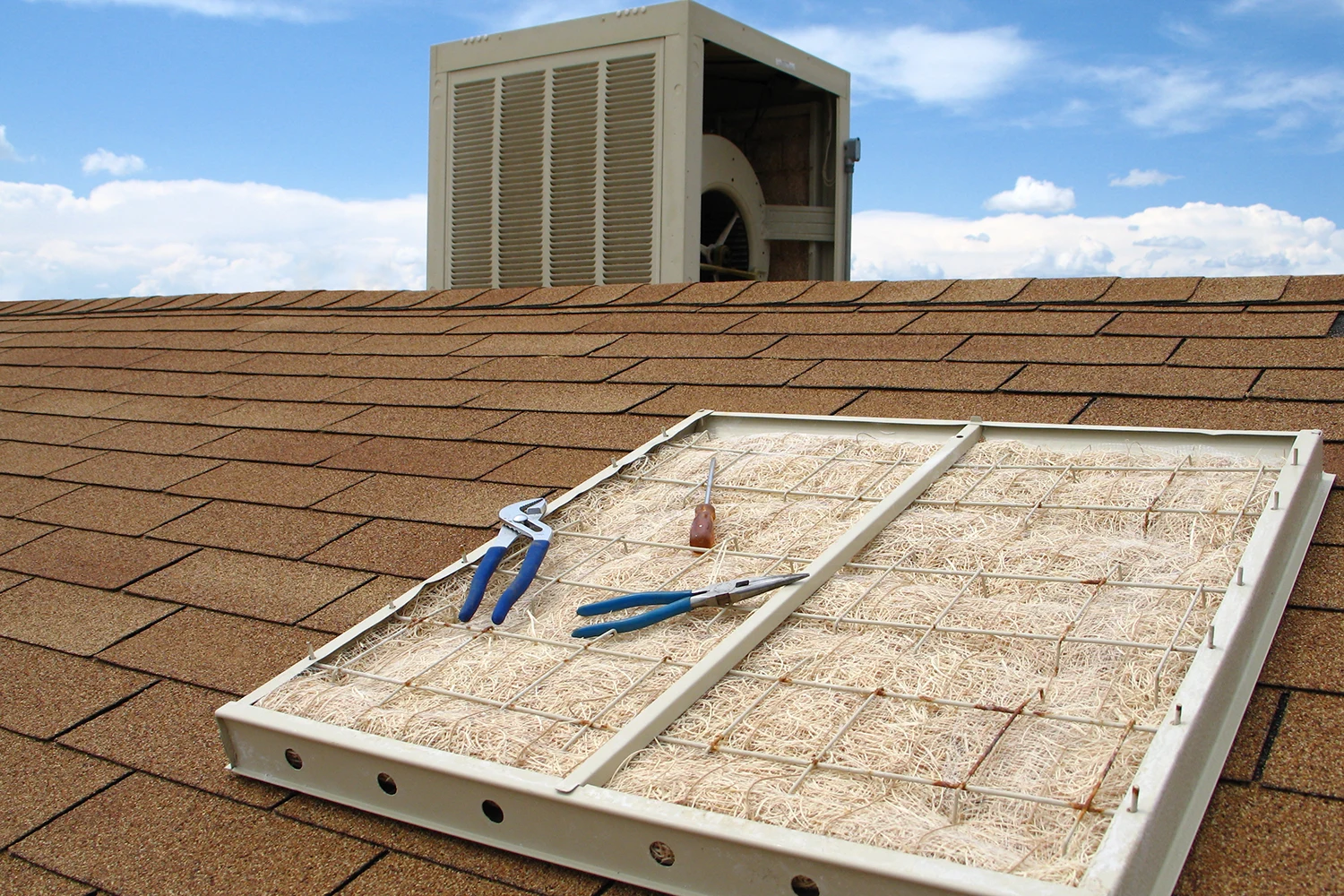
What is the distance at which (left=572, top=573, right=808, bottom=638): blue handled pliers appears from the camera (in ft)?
5.08

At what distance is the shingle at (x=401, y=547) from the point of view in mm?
2014

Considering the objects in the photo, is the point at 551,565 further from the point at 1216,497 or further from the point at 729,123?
the point at 729,123

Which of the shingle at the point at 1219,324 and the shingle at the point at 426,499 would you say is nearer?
the shingle at the point at 426,499

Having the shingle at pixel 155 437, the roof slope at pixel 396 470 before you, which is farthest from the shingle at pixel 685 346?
the shingle at pixel 155 437

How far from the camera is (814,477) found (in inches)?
79.0

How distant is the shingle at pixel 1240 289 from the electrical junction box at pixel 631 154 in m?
2.12

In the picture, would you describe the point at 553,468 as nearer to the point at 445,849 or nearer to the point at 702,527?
the point at 702,527

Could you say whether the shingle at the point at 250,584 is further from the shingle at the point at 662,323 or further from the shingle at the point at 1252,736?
the shingle at the point at 662,323

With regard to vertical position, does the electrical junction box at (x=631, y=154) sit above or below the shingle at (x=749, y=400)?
above

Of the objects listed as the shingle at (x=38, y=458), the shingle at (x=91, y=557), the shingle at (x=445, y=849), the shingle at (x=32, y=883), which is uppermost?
the shingle at (x=38, y=458)

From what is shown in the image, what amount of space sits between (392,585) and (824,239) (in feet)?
13.3

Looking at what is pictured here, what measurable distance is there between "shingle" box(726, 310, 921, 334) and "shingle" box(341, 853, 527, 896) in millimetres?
2168

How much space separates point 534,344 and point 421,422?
0.69m

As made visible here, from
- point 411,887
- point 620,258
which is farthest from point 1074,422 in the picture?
point 620,258
